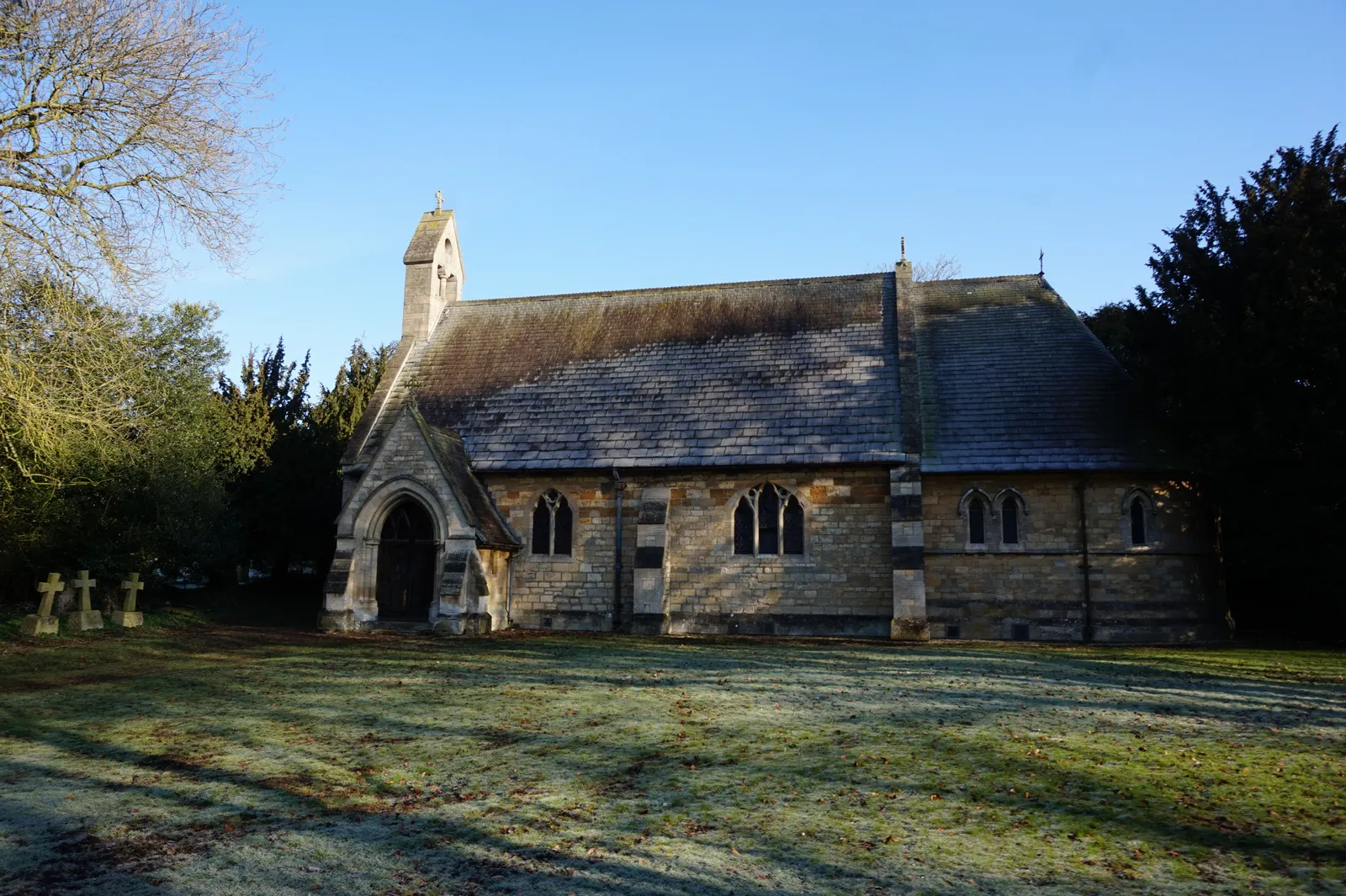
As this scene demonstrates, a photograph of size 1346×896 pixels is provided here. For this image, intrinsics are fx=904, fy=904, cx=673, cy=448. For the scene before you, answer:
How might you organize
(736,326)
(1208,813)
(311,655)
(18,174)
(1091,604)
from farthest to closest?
1. (736,326)
2. (1091,604)
3. (311,655)
4. (18,174)
5. (1208,813)

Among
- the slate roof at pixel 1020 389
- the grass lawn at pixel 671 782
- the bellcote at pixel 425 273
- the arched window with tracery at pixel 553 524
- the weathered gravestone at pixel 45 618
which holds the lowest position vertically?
the grass lawn at pixel 671 782

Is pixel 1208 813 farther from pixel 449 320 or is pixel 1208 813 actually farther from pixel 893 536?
pixel 449 320

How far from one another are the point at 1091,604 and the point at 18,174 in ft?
70.7

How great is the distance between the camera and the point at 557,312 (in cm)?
2758

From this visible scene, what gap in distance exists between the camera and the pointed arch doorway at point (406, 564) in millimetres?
22422

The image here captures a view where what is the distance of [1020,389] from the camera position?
22297 millimetres

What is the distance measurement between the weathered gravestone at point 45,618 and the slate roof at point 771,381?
7.03 metres

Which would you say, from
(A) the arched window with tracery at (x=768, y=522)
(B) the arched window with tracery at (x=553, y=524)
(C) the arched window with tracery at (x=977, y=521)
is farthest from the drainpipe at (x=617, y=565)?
(C) the arched window with tracery at (x=977, y=521)

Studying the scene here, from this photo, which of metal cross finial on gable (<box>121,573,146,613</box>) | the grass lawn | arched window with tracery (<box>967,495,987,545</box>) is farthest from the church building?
the grass lawn

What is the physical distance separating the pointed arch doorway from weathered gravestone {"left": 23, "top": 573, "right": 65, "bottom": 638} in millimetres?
6650

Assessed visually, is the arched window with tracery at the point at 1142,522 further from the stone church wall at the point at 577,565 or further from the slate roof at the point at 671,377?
the stone church wall at the point at 577,565

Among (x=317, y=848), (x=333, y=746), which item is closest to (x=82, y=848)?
(x=317, y=848)

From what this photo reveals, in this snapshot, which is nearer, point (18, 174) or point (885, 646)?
point (18, 174)

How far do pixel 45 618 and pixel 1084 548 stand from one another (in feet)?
73.5
